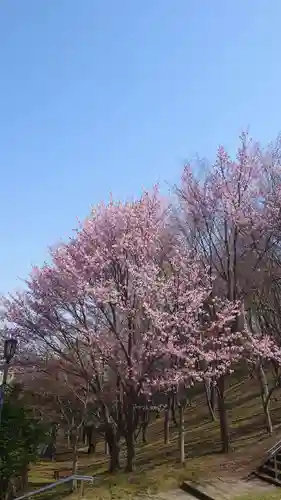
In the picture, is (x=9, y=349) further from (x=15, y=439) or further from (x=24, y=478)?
(x=24, y=478)

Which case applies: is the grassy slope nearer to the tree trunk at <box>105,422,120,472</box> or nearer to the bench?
the tree trunk at <box>105,422,120,472</box>

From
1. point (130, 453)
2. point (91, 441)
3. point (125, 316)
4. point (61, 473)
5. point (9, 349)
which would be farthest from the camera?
point (91, 441)

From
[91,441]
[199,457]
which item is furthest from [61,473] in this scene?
[199,457]

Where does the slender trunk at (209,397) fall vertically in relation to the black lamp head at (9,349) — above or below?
below

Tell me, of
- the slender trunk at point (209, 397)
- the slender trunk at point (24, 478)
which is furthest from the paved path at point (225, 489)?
the slender trunk at point (209, 397)

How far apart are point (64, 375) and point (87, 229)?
651cm

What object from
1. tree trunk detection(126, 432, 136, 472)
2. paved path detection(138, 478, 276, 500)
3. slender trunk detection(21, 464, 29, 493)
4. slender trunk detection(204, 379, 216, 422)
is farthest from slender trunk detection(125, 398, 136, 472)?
slender trunk detection(204, 379, 216, 422)

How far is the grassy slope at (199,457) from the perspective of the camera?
15289 mm

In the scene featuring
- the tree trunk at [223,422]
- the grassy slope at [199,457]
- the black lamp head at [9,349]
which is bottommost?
the grassy slope at [199,457]

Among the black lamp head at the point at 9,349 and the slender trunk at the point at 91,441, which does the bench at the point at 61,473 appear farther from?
the black lamp head at the point at 9,349

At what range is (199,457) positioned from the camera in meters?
19.0

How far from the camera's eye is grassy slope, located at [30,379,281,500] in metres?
15.3

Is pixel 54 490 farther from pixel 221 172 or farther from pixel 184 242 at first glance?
pixel 221 172

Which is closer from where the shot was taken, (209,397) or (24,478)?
(24,478)
